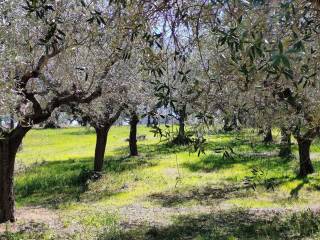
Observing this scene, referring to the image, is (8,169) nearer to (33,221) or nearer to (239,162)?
(33,221)

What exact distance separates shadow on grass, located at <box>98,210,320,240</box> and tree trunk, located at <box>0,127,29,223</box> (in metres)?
4.00

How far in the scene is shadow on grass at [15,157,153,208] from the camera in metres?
21.6

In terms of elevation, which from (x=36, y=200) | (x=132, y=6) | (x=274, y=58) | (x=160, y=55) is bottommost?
(x=36, y=200)

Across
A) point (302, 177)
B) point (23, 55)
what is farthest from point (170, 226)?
point (302, 177)

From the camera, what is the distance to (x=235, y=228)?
46.8 feet

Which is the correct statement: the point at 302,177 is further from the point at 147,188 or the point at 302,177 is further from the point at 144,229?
the point at 144,229

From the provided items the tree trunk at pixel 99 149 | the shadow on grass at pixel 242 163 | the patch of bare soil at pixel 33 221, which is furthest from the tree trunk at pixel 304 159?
the patch of bare soil at pixel 33 221

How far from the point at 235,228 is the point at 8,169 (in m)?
7.12

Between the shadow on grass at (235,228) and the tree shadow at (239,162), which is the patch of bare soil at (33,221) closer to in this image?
the shadow on grass at (235,228)

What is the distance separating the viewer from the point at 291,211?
53.8ft

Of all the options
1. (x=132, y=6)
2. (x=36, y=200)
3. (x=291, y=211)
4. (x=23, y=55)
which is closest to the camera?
(x=132, y=6)

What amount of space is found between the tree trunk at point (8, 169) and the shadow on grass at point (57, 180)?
3560 mm

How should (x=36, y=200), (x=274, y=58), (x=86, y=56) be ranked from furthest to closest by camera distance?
(x=36, y=200), (x=86, y=56), (x=274, y=58)

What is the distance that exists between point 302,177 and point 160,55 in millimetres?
18068
